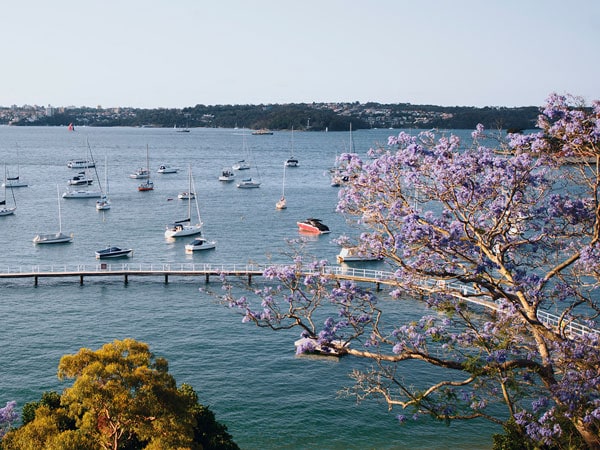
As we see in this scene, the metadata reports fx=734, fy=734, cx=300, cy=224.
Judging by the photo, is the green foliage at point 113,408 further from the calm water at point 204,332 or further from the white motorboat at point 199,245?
the white motorboat at point 199,245

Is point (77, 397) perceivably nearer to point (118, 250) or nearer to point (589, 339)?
point (589, 339)

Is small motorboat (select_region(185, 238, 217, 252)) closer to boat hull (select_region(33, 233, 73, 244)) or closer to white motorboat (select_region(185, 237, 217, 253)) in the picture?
white motorboat (select_region(185, 237, 217, 253))

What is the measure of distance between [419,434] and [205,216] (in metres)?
61.6

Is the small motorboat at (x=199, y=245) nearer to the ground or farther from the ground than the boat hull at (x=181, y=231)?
nearer to the ground

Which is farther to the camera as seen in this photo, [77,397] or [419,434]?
[419,434]

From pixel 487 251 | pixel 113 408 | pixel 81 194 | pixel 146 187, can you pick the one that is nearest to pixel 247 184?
pixel 146 187

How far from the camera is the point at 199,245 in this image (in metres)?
67.1

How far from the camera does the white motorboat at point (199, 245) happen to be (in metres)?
66.5

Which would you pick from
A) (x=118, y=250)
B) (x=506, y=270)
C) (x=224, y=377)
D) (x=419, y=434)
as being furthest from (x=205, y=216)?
(x=506, y=270)

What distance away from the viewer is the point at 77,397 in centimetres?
1927

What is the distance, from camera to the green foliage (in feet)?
63.0

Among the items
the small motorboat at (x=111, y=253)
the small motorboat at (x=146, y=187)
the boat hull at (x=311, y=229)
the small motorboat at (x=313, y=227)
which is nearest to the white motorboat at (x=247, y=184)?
the small motorboat at (x=146, y=187)

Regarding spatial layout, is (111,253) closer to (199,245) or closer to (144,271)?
(199,245)

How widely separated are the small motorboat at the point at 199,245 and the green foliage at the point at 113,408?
45.1 meters
